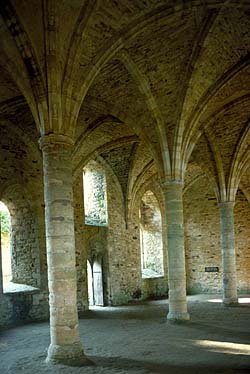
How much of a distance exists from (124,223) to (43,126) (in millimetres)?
10774

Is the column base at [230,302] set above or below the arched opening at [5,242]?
below

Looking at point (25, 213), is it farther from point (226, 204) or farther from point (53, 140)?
point (226, 204)

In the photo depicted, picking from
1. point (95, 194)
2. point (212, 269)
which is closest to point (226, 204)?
point (95, 194)

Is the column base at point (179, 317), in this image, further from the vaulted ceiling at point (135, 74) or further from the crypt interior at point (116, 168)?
the vaulted ceiling at point (135, 74)

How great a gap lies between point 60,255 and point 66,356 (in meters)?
1.66

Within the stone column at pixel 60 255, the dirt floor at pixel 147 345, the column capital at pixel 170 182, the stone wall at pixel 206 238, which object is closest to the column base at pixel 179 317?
the dirt floor at pixel 147 345

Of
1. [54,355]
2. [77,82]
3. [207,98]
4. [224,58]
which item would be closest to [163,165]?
[207,98]

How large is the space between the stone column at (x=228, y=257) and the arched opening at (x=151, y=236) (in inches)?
→ 226

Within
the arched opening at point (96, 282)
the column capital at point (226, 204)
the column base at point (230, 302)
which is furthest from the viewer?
the arched opening at point (96, 282)

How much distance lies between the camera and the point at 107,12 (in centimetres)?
763

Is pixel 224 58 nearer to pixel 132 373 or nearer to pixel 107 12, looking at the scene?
pixel 107 12

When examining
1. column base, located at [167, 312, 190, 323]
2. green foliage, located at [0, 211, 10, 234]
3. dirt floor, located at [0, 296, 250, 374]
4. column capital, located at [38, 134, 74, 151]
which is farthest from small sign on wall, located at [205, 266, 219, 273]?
column capital, located at [38, 134, 74, 151]

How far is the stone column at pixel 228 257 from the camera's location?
14672 mm

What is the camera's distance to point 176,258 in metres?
11.1
